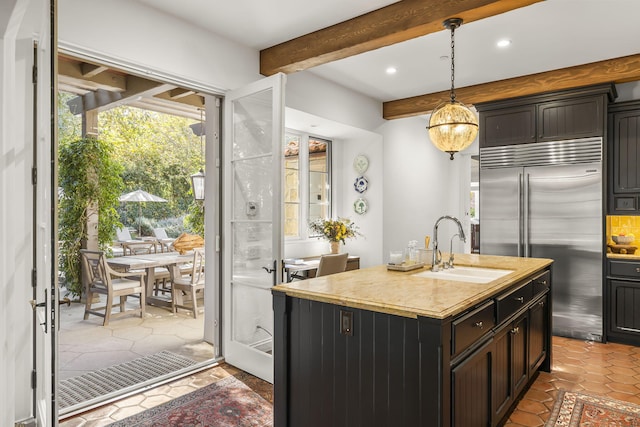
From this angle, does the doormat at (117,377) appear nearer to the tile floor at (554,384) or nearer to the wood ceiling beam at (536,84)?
the tile floor at (554,384)

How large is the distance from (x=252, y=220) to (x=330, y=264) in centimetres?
101

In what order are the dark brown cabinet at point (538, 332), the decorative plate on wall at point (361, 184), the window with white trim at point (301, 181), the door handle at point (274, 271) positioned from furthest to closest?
the decorative plate on wall at point (361, 184), the window with white trim at point (301, 181), the door handle at point (274, 271), the dark brown cabinet at point (538, 332)

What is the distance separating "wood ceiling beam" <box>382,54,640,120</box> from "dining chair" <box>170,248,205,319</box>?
318 cm

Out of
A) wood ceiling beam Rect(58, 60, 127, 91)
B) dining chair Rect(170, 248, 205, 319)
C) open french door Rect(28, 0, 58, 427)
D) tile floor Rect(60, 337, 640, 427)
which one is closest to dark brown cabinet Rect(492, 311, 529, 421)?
tile floor Rect(60, 337, 640, 427)

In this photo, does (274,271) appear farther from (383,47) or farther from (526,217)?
(526,217)

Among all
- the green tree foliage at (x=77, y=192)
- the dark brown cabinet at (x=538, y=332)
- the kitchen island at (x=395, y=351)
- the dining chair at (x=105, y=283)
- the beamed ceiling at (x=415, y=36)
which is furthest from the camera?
the green tree foliage at (x=77, y=192)

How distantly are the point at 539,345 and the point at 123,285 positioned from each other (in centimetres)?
441

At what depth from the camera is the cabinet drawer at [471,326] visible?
1842 mm

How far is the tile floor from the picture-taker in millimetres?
2721

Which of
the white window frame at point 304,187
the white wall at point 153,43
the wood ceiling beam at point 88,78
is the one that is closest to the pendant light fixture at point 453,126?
the white wall at point 153,43

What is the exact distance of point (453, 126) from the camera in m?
2.88

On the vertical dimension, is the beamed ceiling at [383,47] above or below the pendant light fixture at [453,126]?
above

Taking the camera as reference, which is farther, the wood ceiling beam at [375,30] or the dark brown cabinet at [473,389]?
the wood ceiling beam at [375,30]

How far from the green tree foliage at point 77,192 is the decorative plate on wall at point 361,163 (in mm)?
3618
